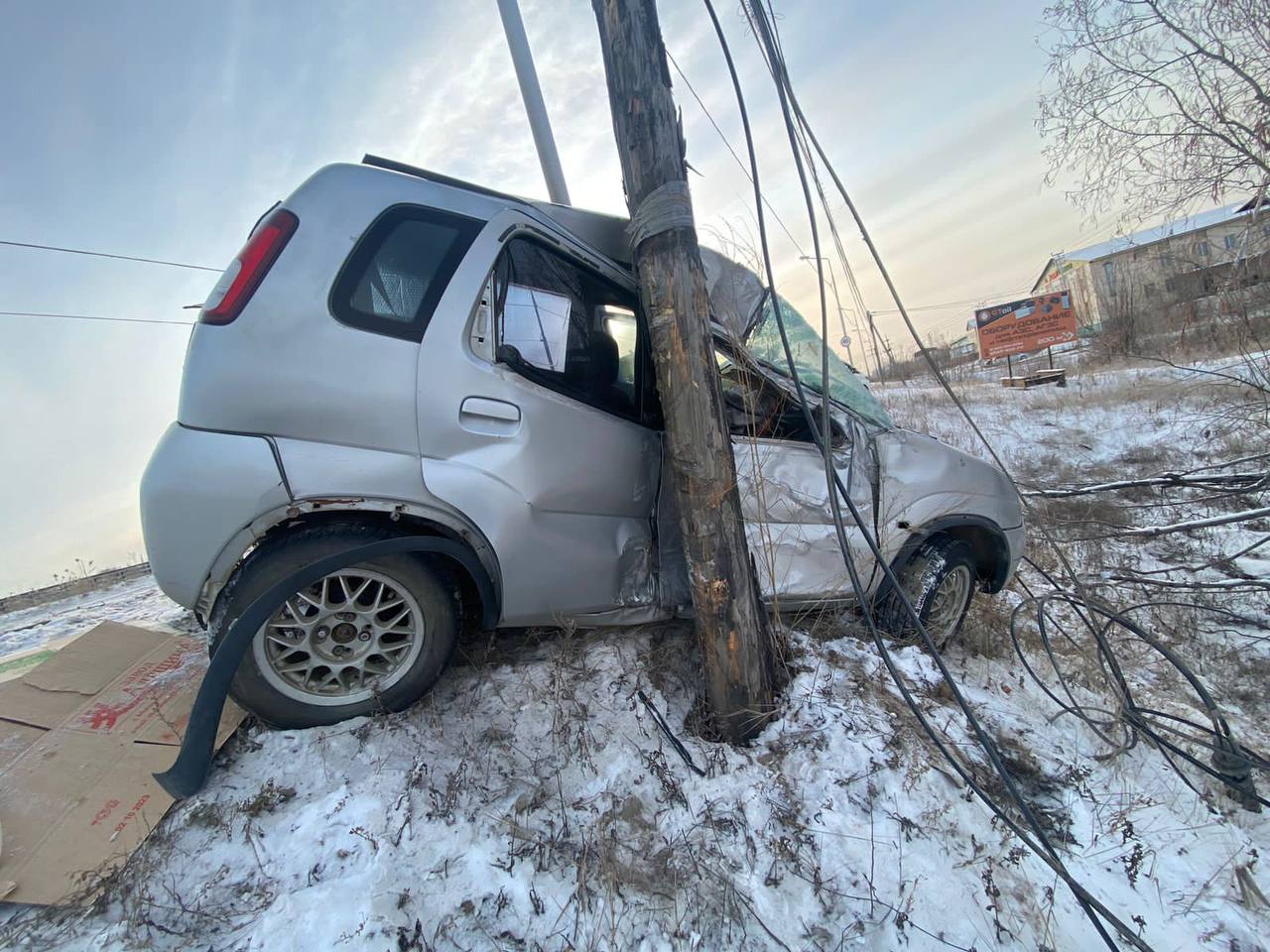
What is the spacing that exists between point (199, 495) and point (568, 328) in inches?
57.6

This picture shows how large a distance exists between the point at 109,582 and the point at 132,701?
16.4ft

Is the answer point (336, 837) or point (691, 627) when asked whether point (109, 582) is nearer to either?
point (336, 837)

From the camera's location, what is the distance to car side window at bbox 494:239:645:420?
216cm

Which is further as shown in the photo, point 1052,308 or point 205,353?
point 1052,308

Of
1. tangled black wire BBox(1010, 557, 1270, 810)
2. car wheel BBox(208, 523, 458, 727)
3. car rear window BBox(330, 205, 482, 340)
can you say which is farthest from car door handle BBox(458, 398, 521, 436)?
tangled black wire BBox(1010, 557, 1270, 810)

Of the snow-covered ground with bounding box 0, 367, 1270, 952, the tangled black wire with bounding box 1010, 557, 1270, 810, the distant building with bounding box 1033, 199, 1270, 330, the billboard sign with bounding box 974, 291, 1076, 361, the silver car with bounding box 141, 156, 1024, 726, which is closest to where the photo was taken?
the snow-covered ground with bounding box 0, 367, 1270, 952

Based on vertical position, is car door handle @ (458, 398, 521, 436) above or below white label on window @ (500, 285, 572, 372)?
below

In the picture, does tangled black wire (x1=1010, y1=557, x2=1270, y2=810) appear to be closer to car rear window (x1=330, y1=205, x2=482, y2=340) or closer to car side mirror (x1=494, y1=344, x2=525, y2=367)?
car side mirror (x1=494, y1=344, x2=525, y2=367)

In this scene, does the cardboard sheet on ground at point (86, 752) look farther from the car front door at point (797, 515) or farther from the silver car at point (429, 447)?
the car front door at point (797, 515)

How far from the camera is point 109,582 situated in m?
5.50

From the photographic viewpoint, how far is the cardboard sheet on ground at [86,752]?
147 cm

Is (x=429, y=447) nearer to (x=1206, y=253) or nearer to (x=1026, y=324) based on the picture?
(x=1206, y=253)

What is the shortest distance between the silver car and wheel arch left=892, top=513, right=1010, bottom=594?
0.28m

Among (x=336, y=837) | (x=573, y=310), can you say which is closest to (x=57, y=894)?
(x=336, y=837)
